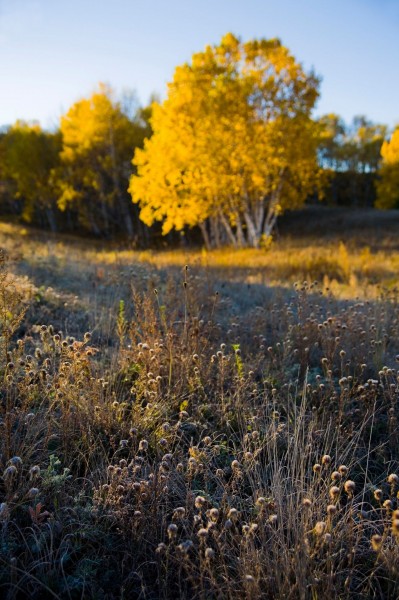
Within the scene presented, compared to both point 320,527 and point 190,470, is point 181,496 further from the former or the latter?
point 320,527

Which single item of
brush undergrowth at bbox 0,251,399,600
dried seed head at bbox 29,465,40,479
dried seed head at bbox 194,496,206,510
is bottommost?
brush undergrowth at bbox 0,251,399,600

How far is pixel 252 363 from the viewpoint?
413cm

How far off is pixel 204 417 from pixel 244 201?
1585 cm

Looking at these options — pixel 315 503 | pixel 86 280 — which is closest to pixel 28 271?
pixel 86 280

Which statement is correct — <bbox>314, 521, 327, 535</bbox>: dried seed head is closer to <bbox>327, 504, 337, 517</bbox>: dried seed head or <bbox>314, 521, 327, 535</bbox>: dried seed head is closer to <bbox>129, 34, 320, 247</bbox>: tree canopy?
<bbox>327, 504, 337, 517</bbox>: dried seed head

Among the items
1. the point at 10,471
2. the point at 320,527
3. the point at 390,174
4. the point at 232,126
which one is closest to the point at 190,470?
the point at 320,527

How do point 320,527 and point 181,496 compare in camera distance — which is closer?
point 320,527

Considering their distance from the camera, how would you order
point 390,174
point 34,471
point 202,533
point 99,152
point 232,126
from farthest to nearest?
point 390,174, point 99,152, point 232,126, point 34,471, point 202,533

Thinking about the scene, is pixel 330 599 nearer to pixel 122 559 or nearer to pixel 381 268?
pixel 122 559

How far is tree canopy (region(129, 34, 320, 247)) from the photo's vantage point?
15875mm

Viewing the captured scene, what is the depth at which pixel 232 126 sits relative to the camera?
16.1m

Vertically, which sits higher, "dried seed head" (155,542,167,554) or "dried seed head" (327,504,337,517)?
"dried seed head" (327,504,337,517)

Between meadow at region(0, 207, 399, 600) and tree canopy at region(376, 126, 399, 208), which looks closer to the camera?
meadow at region(0, 207, 399, 600)

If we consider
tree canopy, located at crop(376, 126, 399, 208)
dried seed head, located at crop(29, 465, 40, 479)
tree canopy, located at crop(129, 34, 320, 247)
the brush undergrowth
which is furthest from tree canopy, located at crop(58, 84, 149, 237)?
dried seed head, located at crop(29, 465, 40, 479)
